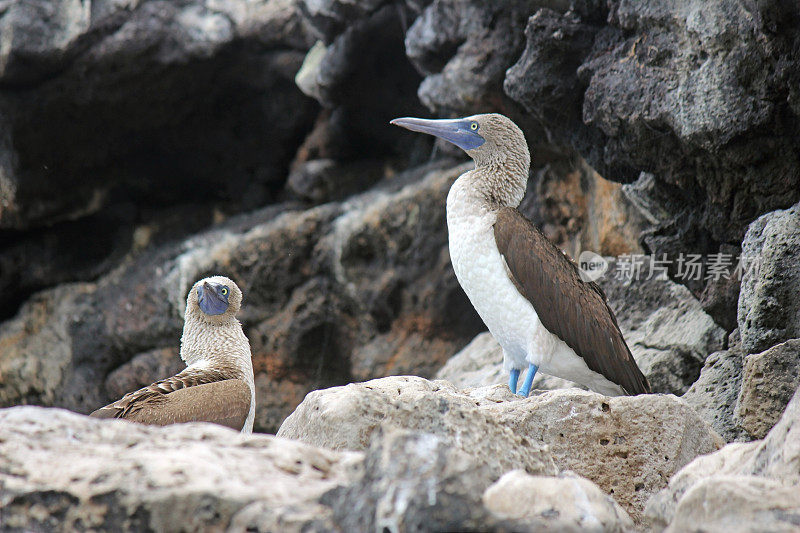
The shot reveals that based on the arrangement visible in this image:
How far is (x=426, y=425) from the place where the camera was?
2805 mm

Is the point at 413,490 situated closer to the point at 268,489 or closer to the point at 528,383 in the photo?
the point at 268,489

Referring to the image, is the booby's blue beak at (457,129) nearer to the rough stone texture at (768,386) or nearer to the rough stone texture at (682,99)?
the rough stone texture at (682,99)

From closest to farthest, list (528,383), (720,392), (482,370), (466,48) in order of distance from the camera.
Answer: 1. (720,392)
2. (528,383)
3. (482,370)
4. (466,48)

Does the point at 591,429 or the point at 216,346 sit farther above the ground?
the point at 591,429

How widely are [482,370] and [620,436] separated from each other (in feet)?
10.5

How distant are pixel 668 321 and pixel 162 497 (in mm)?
4933

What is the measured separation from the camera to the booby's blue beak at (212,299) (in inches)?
214

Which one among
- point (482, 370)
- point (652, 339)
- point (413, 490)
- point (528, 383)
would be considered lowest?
point (482, 370)

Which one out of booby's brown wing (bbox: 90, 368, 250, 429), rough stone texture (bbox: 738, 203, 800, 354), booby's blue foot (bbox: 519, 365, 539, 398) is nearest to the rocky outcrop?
booby's brown wing (bbox: 90, 368, 250, 429)

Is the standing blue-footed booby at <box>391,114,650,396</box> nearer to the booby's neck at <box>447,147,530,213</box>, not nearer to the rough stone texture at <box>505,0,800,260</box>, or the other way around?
the booby's neck at <box>447,147,530,213</box>

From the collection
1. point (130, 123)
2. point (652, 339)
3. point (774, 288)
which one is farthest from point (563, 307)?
point (130, 123)

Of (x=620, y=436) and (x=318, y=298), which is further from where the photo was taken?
(x=318, y=298)

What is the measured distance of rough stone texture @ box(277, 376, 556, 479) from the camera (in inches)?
109

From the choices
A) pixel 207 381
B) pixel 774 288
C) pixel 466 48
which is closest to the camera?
pixel 774 288
